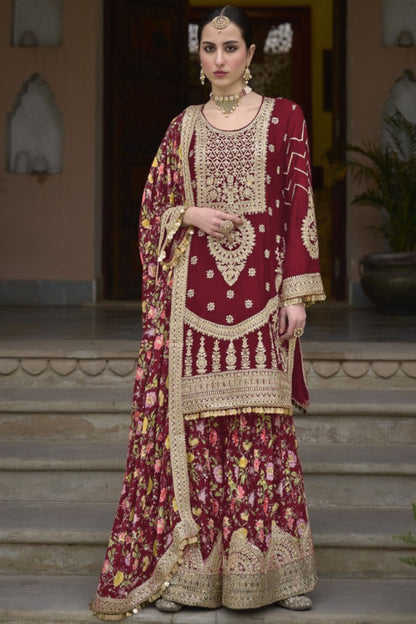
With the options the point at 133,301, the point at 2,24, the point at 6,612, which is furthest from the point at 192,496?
the point at 2,24

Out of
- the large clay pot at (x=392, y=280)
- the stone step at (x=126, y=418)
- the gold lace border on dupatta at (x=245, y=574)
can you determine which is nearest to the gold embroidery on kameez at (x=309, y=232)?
the gold lace border on dupatta at (x=245, y=574)

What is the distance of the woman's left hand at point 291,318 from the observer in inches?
109

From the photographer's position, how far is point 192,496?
2.79 meters

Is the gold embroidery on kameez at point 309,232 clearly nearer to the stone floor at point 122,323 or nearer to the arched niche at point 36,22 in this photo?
the stone floor at point 122,323

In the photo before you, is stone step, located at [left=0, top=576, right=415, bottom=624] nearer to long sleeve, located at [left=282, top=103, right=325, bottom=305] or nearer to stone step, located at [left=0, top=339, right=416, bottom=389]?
long sleeve, located at [left=282, top=103, right=325, bottom=305]

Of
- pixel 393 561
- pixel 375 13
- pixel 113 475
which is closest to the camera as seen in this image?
pixel 393 561

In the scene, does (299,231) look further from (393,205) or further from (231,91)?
(393,205)

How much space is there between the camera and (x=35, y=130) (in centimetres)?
817

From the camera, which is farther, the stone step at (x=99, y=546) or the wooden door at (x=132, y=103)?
the wooden door at (x=132, y=103)

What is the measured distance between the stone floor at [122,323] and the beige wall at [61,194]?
45 cm

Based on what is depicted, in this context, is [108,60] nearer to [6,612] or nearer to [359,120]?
[359,120]

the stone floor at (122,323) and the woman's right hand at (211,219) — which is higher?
the woman's right hand at (211,219)

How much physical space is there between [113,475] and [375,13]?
5465 mm

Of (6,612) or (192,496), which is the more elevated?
(192,496)
